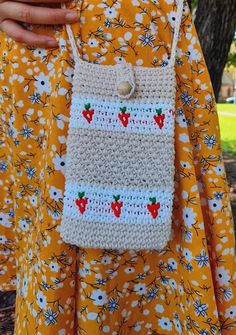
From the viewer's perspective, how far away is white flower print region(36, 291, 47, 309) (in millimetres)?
1125

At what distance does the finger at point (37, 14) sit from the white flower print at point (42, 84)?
12 centimetres

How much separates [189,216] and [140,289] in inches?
A: 10.1

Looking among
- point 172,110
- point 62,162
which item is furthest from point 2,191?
point 172,110

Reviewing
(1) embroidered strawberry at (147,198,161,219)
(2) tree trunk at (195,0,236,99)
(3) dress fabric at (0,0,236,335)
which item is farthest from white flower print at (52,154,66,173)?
(2) tree trunk at (195,0,236,99)

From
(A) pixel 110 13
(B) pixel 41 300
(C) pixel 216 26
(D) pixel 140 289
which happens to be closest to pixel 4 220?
(B) pixel 41 300

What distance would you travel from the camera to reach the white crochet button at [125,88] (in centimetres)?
104

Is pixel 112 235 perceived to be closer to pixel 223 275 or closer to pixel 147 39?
pixel 223 275

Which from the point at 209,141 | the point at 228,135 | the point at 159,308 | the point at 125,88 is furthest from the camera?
the point at 228,135

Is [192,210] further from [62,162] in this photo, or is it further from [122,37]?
[122,37]

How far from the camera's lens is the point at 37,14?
1081 millimetres

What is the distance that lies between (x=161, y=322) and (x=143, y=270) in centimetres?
18

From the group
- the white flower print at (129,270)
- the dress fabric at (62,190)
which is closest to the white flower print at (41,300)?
the dress fabric at (62,190)

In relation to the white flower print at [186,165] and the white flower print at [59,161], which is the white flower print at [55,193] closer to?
the white flower print at [59,161]

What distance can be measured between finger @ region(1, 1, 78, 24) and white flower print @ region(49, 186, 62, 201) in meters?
0.38
